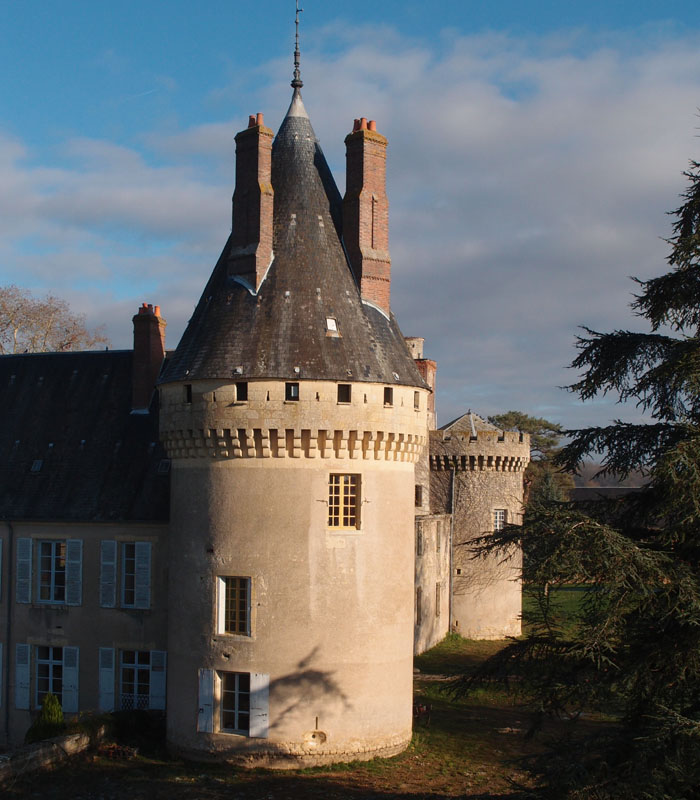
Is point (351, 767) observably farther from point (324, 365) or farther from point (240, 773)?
point (324, 365)

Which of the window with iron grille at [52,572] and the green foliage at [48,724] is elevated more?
the window with iron grille at [52,572]

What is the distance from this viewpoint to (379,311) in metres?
19.3

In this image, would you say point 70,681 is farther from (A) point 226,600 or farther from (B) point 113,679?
(A) point 226,600

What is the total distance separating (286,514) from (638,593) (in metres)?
8.22

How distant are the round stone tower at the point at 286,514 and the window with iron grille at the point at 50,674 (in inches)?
159

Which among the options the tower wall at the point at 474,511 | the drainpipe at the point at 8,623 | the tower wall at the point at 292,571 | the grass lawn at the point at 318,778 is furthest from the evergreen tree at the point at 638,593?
the tower wall at the point at 474,511

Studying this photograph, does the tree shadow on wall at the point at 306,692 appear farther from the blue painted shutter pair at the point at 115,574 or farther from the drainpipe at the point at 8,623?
the drainpipe at the point at 8,623

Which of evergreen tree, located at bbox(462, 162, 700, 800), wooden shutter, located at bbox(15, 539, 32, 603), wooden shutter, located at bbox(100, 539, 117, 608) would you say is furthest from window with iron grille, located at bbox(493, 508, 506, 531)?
evergreen tree, located at bbox(462, 162, 700, 800)

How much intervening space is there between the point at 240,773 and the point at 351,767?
2021mm

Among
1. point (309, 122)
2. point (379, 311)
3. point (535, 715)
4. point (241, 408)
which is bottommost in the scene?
point (535, 715)

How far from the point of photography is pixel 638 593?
34.4 feet

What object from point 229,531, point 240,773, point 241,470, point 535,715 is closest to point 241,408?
point 241,470

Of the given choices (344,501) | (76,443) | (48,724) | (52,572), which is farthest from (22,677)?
(344,501)

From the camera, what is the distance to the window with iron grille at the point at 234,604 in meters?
17.4
